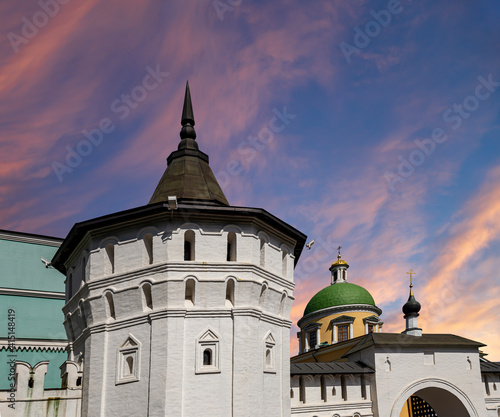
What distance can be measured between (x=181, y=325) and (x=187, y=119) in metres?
9.98

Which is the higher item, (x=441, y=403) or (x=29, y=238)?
(x=29, y=238)

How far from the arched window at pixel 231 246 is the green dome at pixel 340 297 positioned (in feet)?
95.2

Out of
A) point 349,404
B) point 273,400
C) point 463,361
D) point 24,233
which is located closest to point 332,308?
point 463,361

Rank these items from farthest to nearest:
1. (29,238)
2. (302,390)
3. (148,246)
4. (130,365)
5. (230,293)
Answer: (29,238) < (302,390) < (148,246) < (230,293) < (130,365)

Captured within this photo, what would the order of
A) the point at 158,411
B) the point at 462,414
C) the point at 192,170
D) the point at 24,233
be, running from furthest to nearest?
the point at 24,233 < the point at 462,414 < the point at 192,170 < the point at 158,411

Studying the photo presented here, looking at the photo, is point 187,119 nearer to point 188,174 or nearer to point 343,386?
point 188,174

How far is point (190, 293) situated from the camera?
19.6 m

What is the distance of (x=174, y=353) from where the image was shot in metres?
18.4

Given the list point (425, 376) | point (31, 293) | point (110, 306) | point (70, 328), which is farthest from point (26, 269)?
point (425, 376)

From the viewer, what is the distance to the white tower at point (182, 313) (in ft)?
60.5

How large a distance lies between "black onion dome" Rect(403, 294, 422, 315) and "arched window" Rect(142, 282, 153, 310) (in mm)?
21979

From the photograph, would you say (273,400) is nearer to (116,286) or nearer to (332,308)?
(116,286)

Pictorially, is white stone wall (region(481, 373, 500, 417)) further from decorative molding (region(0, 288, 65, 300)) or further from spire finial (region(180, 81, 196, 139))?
decorative molding (region(0, 288, 65, 300))

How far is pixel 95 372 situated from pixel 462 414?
20.0 metres
